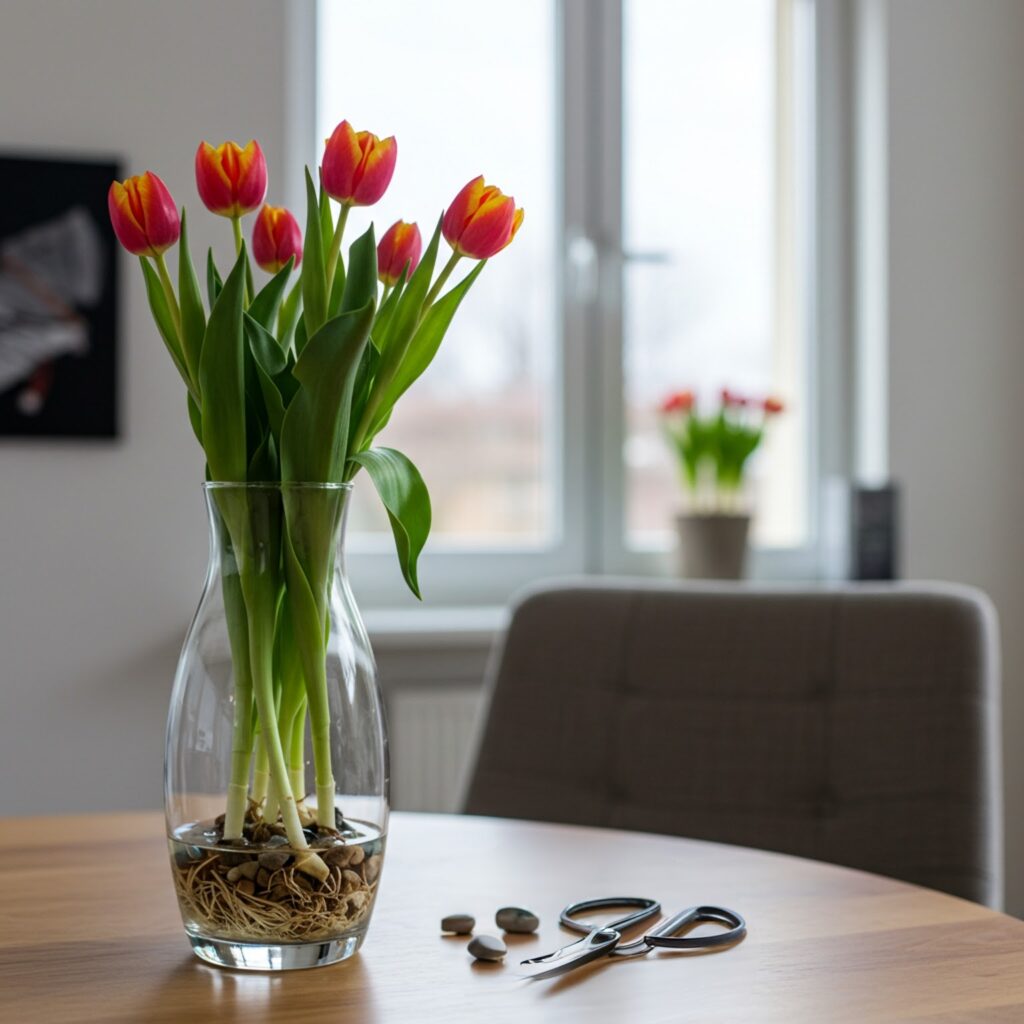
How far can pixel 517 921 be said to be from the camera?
810 mm

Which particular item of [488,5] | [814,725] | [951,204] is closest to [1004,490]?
[951,204]

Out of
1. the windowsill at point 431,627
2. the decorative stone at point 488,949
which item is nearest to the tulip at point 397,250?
the decorative stone at point 488,949

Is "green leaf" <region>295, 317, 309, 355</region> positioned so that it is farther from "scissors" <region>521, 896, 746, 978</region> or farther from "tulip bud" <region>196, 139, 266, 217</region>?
"scissors" <region>521, 896, 746, 978</region>

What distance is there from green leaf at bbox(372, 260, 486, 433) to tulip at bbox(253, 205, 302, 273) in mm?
87

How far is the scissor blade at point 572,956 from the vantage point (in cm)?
73

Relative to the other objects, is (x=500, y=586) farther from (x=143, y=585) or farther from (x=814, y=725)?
(x=814, y=725)

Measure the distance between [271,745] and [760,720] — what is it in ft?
2.59

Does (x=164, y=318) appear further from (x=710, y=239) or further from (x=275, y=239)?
(x=710, y=239)

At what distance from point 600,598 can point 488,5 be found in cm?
170

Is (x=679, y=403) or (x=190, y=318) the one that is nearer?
(x=190, y=318)

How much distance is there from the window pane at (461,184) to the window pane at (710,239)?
0.18 m

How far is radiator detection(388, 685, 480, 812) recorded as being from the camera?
8.11 feet

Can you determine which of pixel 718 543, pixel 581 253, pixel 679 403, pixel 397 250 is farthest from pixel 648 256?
pixel 397 250

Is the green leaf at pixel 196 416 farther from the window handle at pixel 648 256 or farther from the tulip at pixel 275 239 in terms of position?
the window handle at pixel 648 256
